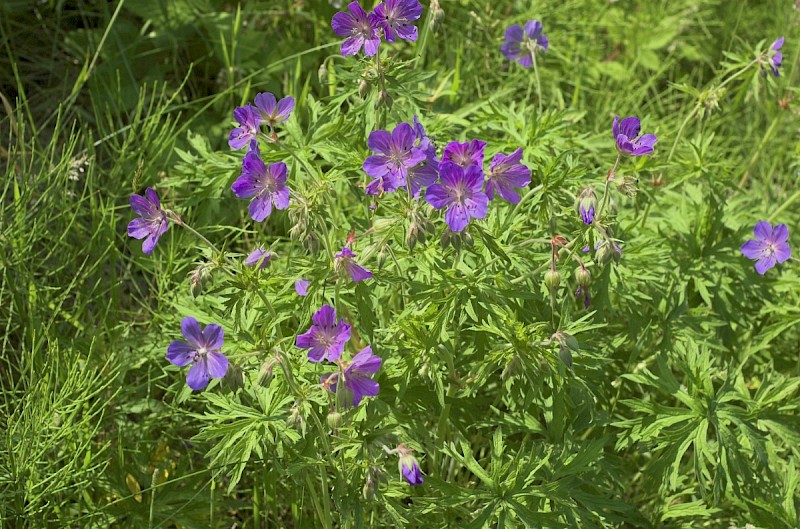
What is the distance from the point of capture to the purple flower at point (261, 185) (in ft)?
6.47

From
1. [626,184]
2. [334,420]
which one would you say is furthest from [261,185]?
[626,184]

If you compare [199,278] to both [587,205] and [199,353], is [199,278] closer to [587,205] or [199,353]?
→ [199,353]

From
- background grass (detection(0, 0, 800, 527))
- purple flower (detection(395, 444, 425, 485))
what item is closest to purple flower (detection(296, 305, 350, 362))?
purple flower (detection(395, 444, 425, 485))

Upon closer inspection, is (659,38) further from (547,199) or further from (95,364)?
(95,364)

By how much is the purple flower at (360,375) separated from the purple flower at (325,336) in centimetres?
4

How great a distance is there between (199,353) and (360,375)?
318 millimetres

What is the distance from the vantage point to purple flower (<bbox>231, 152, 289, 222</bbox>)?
77.7 inches

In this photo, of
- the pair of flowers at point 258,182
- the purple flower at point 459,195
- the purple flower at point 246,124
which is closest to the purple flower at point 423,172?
the purple flower at point 459,195

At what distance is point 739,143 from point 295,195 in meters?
2.82

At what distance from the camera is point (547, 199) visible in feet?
7.97

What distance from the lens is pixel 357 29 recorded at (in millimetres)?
2227

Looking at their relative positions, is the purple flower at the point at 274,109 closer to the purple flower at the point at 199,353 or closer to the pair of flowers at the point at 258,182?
the pair of flowers at the point at 258,182

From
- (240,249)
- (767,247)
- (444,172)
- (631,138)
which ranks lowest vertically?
(240,249)

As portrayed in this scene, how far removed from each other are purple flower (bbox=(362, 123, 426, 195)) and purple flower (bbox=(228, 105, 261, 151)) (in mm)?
306
